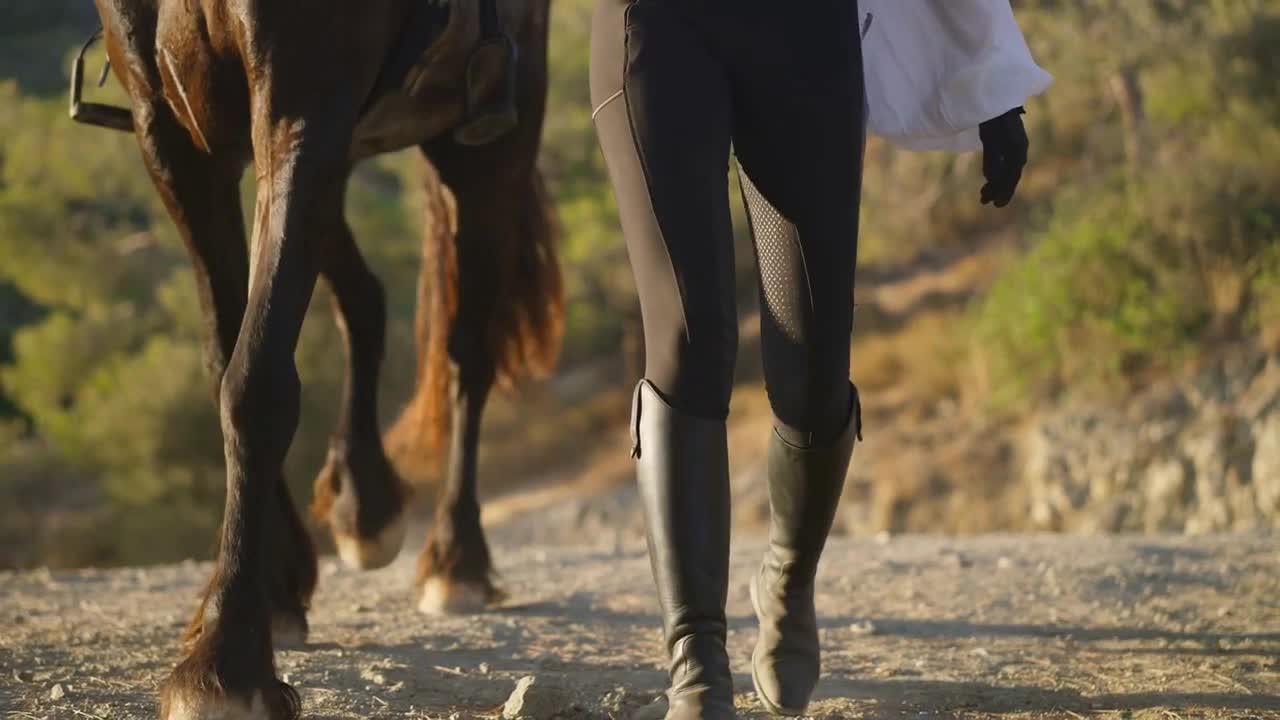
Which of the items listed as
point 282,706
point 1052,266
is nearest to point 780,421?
point 282,706

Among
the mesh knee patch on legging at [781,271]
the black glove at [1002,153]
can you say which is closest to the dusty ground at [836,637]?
the mesh knee patch on legging at [781,271]

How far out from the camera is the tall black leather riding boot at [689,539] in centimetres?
257

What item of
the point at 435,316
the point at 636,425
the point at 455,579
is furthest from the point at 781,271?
the point at 435,316

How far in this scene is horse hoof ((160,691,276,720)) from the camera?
2828 millimetres

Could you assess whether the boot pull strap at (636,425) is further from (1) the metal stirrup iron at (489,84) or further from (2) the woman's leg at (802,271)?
(1) the metal stirrup iron at (489,84)

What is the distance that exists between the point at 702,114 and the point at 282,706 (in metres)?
1.44

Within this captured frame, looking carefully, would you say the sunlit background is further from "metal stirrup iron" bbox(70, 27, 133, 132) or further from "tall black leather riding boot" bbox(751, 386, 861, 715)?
"tall black leather riding boot" bbox(751, 386, 861, 715)

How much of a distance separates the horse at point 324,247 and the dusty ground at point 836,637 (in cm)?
30

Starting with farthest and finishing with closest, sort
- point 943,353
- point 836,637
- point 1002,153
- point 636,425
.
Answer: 1. point 943,353
2. point 836,637
3. point 1002,153
4. point 636,425

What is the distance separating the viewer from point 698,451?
2615mm

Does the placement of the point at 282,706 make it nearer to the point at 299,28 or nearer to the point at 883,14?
the point at 299,28

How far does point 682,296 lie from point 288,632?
1994 mm

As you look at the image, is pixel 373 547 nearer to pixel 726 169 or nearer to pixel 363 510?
pixel 363 510

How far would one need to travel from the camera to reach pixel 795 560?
3.00 meters
